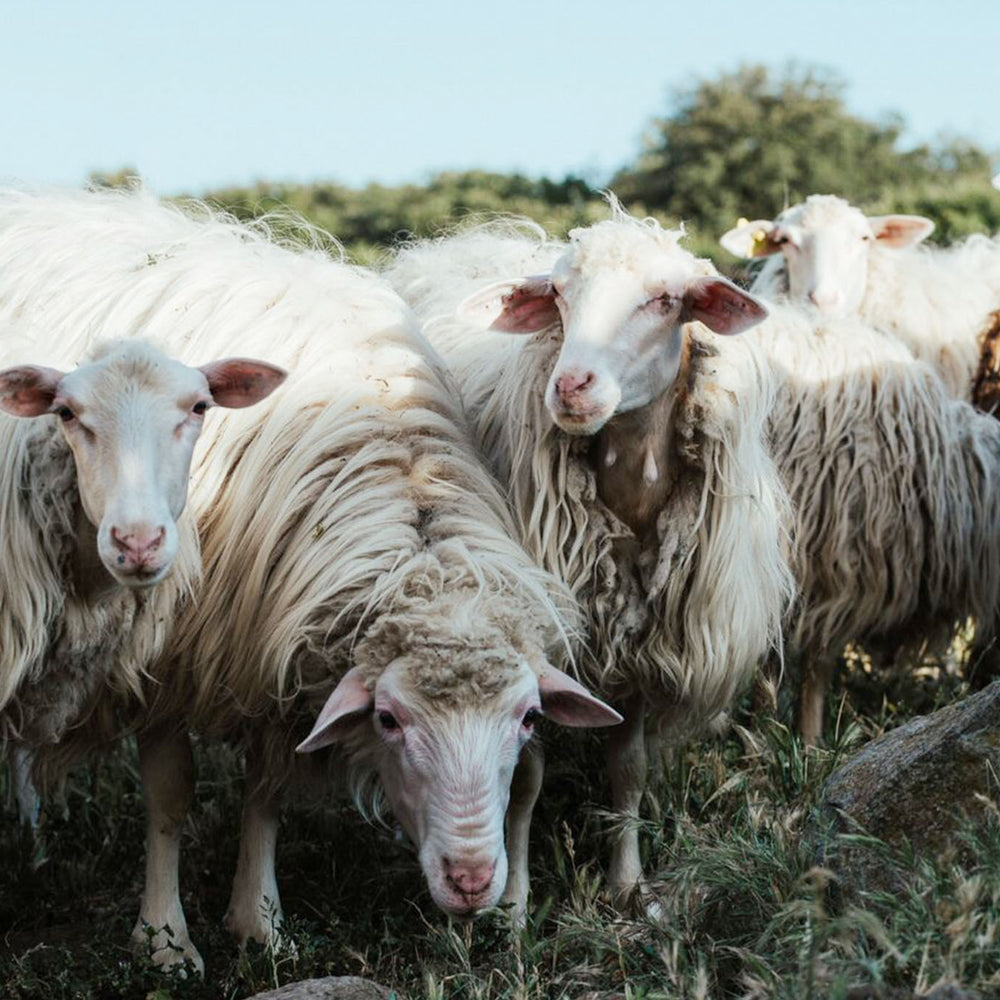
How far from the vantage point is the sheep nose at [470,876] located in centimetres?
364

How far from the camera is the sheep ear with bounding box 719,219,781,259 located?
308 inches

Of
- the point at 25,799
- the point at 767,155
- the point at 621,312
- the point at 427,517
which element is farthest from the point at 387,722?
the point at 767,155

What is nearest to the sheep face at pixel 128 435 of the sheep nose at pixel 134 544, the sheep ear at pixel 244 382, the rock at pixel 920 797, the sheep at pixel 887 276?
the sheep nose at pixel 134 544

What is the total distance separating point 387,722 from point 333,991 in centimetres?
68

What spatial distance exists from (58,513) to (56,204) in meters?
1.83

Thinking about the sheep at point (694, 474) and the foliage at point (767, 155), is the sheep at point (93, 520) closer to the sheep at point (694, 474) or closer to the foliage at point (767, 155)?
the sheep at point (694, 474)

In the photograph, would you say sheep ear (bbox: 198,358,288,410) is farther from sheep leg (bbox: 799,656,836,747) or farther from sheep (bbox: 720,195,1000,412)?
sheep (bbox: 720,195,1000,412)

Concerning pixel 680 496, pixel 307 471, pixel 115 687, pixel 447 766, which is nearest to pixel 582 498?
pixel 680 496

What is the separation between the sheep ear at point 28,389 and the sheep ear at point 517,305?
1353 millimetres

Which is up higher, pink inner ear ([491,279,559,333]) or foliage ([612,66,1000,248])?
pink inner ear ([491,279,559,333])

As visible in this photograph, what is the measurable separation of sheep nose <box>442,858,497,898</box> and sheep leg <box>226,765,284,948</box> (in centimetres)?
107

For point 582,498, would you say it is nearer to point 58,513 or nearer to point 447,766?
point 447,766

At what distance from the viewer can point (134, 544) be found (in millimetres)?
3479

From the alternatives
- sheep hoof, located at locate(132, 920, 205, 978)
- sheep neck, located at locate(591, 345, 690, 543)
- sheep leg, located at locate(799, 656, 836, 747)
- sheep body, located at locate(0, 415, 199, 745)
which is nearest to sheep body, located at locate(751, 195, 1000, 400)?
sheep leg, located at locate(799, 656, 836, 747)
